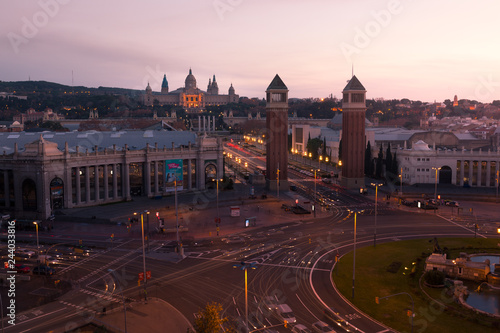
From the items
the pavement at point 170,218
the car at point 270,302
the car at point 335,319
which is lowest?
the car at point 335,319

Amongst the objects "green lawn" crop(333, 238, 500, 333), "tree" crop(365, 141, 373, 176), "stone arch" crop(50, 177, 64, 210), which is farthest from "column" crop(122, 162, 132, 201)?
"tree" crop(365, 141, 373, 176)

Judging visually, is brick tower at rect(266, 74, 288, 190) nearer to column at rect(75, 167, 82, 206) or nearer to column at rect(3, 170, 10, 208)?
column at rect(75, 167, 82, 206)

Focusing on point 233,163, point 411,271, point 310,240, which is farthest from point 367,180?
point 411,271

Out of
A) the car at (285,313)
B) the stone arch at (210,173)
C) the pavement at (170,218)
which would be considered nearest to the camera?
the car at (285,313)

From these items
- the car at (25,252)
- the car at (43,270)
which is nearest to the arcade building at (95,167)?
the car at (25,252)

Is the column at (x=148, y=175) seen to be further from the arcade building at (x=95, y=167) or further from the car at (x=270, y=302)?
the car at (x=270, y=302)

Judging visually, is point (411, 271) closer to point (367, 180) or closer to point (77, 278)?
point (77, 278)
